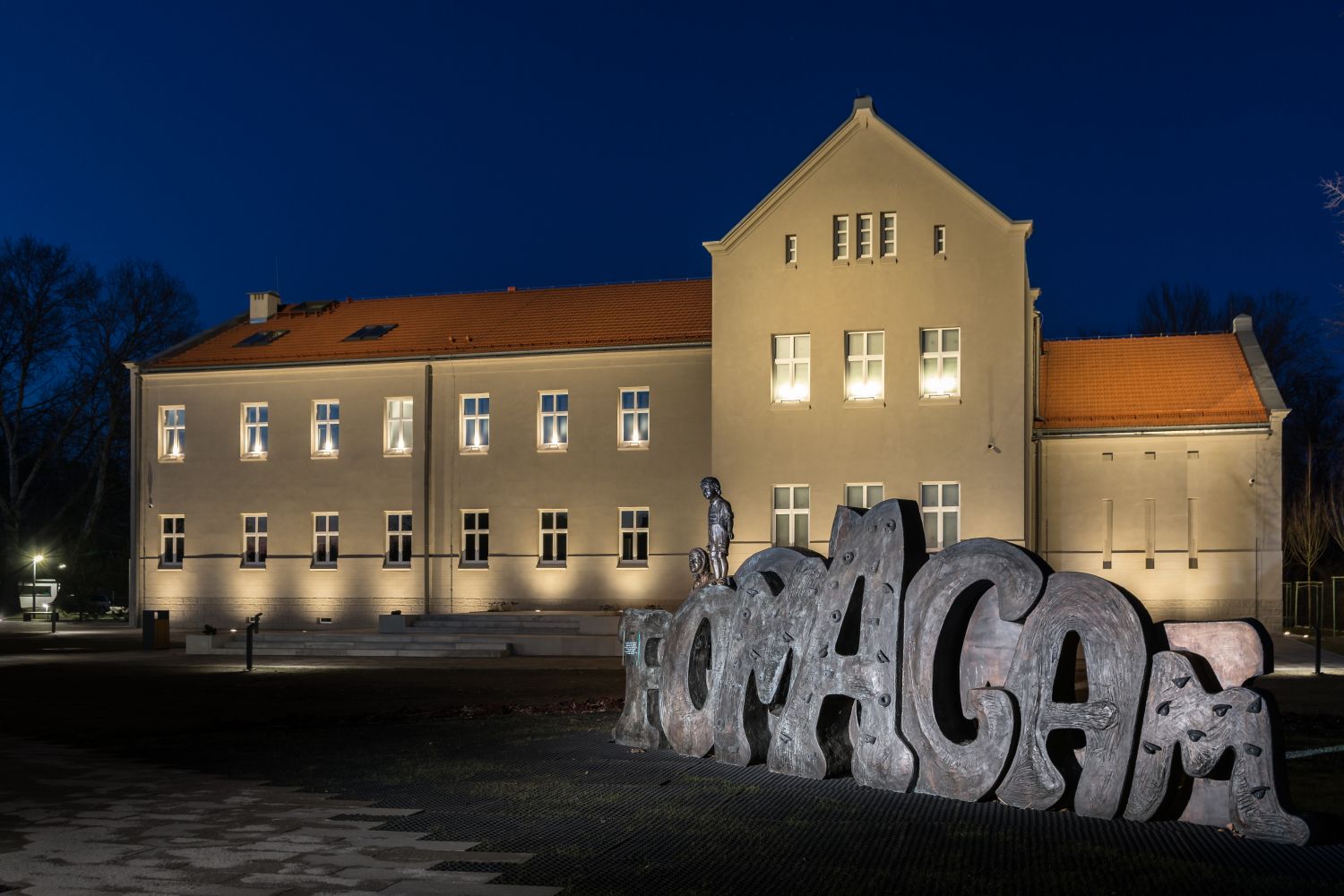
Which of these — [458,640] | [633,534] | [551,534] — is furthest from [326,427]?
[458,640]

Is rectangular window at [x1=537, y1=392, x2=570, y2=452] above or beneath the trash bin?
above

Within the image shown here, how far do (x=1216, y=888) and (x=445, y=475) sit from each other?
35159 millimetres

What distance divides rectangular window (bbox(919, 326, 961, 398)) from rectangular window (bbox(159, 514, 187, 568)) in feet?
80.3

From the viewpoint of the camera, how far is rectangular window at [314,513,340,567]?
138ft

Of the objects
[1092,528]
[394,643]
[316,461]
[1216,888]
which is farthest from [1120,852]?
[316,461]

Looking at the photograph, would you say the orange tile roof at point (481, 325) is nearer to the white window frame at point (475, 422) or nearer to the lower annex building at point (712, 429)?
the lower annex building at point (712, 429)

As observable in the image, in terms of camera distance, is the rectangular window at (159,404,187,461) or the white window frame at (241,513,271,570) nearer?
the white window frame at (241,513,271,570)

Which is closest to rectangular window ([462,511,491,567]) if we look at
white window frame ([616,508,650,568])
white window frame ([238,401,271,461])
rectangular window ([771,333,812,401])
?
white window frame ([616,508,650,568])

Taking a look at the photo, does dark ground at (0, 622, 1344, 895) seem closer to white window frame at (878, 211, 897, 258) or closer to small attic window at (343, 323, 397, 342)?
white window frame at (878, 211, 897, 258)

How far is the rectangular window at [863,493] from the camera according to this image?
35438 millimetres

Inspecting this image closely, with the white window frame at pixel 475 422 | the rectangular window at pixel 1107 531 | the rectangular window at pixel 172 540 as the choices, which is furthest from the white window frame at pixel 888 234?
the rectangular window at pixel 172 540

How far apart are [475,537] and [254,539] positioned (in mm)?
7713

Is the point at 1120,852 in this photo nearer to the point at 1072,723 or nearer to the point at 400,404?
the point at 1072,723

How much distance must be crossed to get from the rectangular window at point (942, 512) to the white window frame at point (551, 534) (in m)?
10.9
